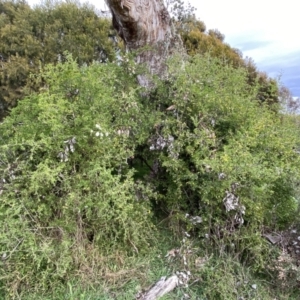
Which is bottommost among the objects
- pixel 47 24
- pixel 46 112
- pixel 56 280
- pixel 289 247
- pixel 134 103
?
pixel 56 280

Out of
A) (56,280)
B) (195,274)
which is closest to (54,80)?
(56,280)

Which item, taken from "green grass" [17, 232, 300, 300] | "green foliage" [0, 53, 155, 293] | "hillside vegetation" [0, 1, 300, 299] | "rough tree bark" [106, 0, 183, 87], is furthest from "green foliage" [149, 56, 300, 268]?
"rough tree bark" [106, 0, 183, 87]

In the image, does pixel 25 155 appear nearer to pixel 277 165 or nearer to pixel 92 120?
pixel 92 120

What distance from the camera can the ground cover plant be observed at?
193cm

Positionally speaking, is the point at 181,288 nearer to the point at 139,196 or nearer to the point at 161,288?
the point at 161,288

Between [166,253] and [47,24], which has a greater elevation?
[47,24]

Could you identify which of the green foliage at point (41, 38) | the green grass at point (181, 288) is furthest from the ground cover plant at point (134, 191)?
the green foliage at point (41, 38)

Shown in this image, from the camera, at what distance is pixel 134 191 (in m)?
2.27

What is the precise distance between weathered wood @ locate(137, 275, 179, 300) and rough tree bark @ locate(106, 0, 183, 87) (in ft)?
6.56

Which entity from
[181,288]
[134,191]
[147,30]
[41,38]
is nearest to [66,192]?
[134,191]

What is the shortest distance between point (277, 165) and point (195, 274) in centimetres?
104

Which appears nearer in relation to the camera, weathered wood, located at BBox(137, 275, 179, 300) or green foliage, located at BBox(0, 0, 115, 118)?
weathered wood, located at BBox(137, 275, 179, 300)

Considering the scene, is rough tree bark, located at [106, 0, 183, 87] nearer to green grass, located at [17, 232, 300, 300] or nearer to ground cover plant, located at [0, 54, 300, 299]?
ground cover plant, located at [0, 54, 300, 299]

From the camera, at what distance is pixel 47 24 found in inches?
347
